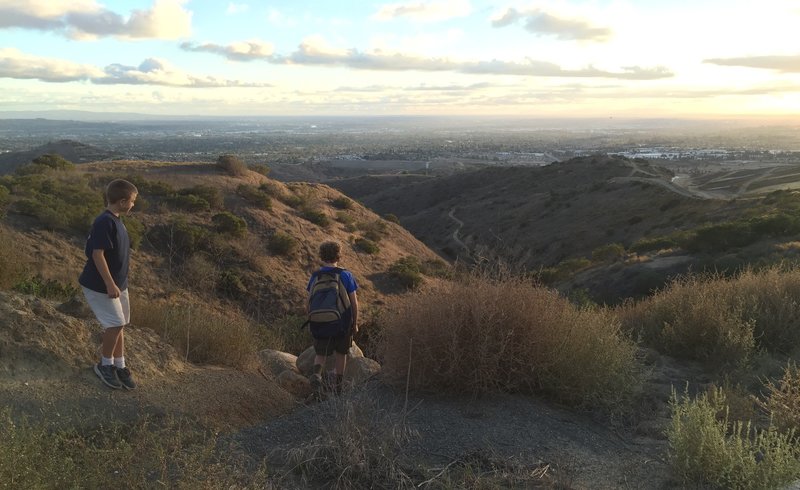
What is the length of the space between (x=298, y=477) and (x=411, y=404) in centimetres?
154

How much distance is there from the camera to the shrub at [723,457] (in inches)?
121

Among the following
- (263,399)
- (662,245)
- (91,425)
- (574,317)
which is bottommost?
(662,245)

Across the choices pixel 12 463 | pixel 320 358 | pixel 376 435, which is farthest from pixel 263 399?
pixel 12 463

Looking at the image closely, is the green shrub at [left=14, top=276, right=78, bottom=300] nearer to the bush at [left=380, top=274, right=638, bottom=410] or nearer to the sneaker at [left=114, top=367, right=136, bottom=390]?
the sneaker at [left=114, top=367, right=136, bottom=390]

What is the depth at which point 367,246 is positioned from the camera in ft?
73.9

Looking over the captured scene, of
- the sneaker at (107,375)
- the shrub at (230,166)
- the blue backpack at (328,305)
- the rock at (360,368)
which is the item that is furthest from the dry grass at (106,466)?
the shrub at (230,166)

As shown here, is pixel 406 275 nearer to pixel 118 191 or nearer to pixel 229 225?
pixel 229 225

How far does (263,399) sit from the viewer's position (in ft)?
16.2

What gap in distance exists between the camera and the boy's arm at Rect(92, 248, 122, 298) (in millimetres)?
4281

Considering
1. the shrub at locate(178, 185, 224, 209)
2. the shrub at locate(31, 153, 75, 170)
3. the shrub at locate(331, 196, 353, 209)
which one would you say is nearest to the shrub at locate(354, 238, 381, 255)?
the shrub at locate(178, 185, 224, 209)

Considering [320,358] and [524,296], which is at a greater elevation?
[524,296]

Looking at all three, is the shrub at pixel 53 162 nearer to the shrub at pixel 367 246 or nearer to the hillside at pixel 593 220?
the shrub at pixel 367 246

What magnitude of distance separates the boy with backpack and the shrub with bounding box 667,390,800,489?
3032 millimetres

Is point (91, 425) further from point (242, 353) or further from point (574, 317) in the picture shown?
A: point (574, 317)
